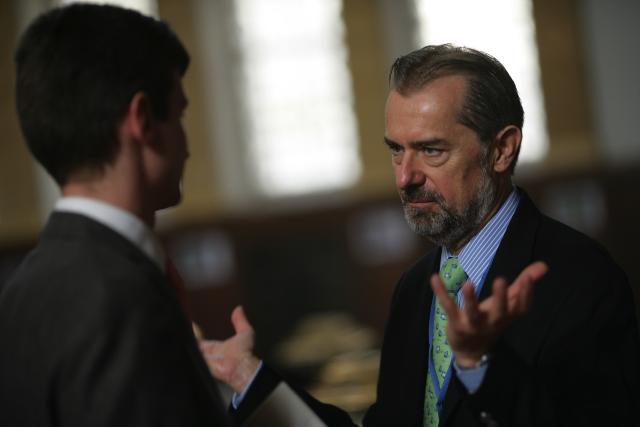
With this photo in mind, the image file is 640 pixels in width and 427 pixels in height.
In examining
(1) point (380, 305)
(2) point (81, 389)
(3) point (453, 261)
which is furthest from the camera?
(1) point (380, 305)

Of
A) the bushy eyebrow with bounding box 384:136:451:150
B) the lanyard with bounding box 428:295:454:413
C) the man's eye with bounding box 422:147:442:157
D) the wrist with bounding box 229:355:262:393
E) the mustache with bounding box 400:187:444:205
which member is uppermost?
the bushy eyebrow with bounding box 384:136:451:150

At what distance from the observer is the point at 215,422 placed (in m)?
1.56

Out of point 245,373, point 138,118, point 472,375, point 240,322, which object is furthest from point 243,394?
point 138,118

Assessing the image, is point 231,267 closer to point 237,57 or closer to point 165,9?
point 237,57

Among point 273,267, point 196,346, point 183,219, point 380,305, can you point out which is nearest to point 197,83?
point 183,219

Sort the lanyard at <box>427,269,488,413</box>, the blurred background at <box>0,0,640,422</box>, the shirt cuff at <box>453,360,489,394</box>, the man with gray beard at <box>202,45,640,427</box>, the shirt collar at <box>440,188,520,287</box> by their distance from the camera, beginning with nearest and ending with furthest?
the shirt cuff at <box>453,360,489,394</box>
the man with gray beard at <box>202,45,640,427</box>
the lanyard at <box>427,269,488,413</box>
the shirt collar at <box>440,188,520,287</box>
the blurred background at <box>0,0,640,422</box>

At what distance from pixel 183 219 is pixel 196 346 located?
36.4ft

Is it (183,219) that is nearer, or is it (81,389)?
(81,389)

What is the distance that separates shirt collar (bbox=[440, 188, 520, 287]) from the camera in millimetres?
2471

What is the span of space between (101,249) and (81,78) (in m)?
0.31

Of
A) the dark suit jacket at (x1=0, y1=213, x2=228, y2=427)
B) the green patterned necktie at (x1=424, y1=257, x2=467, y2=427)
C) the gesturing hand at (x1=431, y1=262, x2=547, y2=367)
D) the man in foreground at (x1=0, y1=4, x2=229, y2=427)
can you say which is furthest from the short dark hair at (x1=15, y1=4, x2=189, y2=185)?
the green patterned necktie at (x1=424, y1=257, x2=467, y2=427)

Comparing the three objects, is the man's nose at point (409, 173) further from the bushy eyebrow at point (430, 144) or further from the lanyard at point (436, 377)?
the lanyard at point (436, 377)

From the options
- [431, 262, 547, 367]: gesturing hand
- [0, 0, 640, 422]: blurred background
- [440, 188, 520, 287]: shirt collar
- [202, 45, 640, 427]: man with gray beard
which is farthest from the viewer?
[0, 0, 640, 422]: blurred background

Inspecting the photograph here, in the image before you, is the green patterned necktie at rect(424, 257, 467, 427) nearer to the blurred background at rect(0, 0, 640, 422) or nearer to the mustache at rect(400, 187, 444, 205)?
the mustache at rect(400, 187, 444, 205)
